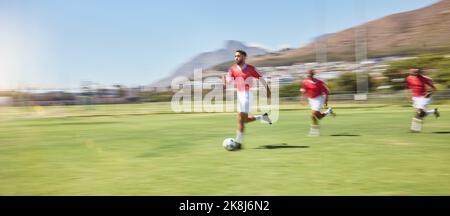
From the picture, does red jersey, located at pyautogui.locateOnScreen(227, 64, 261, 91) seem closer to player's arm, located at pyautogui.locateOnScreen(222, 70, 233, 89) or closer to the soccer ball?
player's arm, located at pyautogui.locateOnScreen(222, 70, 233, 89)

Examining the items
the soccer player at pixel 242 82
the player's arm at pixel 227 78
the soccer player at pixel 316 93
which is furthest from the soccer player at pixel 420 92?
the player's arm at pixel 227 78

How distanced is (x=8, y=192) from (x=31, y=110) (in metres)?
7.90

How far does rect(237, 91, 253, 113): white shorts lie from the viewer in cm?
691

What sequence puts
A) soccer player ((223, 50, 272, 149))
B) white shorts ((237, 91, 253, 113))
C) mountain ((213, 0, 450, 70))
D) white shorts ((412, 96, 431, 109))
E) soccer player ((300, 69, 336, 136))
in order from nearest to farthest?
soccer player ((223, 50, 272, 149)) → white shorts ((237, 91, 253, 113)) → soccer player ((300, 69, 336, 136)) → white shorts ((412, 96, 431, 109)) → mountain ((213, 0, 450, 70))

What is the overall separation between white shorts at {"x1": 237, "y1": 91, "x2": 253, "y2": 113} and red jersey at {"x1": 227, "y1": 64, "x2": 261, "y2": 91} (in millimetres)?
79

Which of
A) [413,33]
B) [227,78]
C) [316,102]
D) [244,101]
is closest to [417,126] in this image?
[316,102]

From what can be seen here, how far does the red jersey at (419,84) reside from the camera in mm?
9352

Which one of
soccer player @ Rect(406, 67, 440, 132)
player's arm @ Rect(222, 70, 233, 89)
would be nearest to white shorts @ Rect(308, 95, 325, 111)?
soccer player @ Rect(406, 67, 440, 132)

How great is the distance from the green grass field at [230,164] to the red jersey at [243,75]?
973 millimetres

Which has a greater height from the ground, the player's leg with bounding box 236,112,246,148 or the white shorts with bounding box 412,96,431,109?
the white shorts with bounding box 412,96,431,109

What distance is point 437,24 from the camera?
162 ft

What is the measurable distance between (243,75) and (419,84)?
4.56 meters

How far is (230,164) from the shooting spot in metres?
5.36

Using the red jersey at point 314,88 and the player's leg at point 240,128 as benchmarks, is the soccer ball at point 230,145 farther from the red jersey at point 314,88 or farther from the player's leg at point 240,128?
the red jersey at point 314,88
